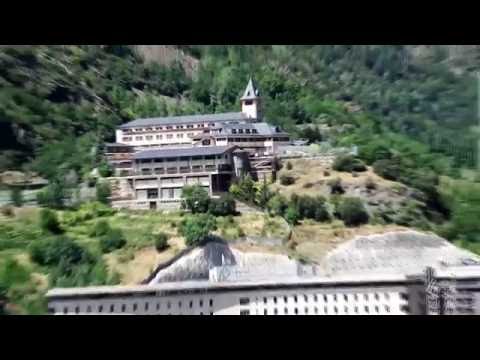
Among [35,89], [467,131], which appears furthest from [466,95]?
[35,89]

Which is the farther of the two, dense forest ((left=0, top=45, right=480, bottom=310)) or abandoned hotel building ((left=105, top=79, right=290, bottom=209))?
dense forest ((left=0, top=45, right=480, bottom=310))

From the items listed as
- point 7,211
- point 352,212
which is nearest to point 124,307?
point 7,211

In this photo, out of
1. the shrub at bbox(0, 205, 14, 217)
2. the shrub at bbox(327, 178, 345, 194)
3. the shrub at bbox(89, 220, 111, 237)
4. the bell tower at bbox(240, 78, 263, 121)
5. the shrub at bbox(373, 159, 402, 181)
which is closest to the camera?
the shrub at bbox(89, 220, 111, 237)

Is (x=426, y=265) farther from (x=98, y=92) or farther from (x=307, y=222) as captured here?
(x=98, y=92)

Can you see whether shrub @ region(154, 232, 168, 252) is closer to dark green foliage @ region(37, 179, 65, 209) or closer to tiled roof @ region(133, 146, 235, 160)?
tiled roof @ region(133, 146, 235, 160)

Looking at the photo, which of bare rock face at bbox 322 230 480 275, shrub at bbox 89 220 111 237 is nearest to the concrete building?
shrub at bbox 89 220 111 237
